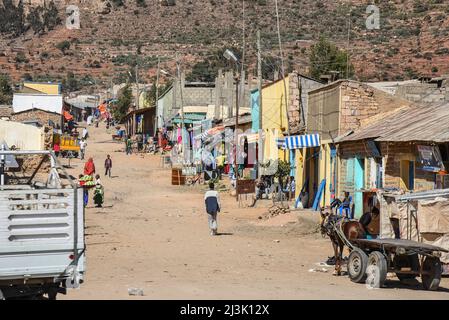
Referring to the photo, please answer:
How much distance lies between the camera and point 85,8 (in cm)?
13188

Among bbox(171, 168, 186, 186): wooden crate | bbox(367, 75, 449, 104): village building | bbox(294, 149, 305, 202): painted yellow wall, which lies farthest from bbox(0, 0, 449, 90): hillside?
bbox(367, 75, 449, 104): village building

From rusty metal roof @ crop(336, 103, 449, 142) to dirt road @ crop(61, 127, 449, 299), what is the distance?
9.24 feet

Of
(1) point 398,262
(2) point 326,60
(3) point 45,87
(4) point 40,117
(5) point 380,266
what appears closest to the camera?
(5) point 380,266

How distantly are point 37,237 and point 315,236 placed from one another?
14.1 meters

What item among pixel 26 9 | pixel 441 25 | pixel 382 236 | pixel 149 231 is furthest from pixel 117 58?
pixel 382 236

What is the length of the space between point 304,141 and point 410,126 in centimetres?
779

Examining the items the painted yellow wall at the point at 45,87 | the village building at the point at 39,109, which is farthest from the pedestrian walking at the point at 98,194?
the painted yellow wall at the point at 45,87

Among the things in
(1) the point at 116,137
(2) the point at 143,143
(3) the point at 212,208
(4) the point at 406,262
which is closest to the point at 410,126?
(3) the point at 212,208

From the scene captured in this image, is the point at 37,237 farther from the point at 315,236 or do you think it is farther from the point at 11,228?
the point at 315,236

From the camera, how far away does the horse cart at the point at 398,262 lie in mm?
15211

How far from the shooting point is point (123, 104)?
90.4m

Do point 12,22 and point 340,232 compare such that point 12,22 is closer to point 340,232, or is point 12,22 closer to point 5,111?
point 5,111

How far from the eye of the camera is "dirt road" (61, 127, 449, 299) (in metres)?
14.5

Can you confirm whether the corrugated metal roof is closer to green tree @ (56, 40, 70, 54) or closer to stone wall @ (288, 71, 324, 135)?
stone wall @ (288, 71, 324, 135)
